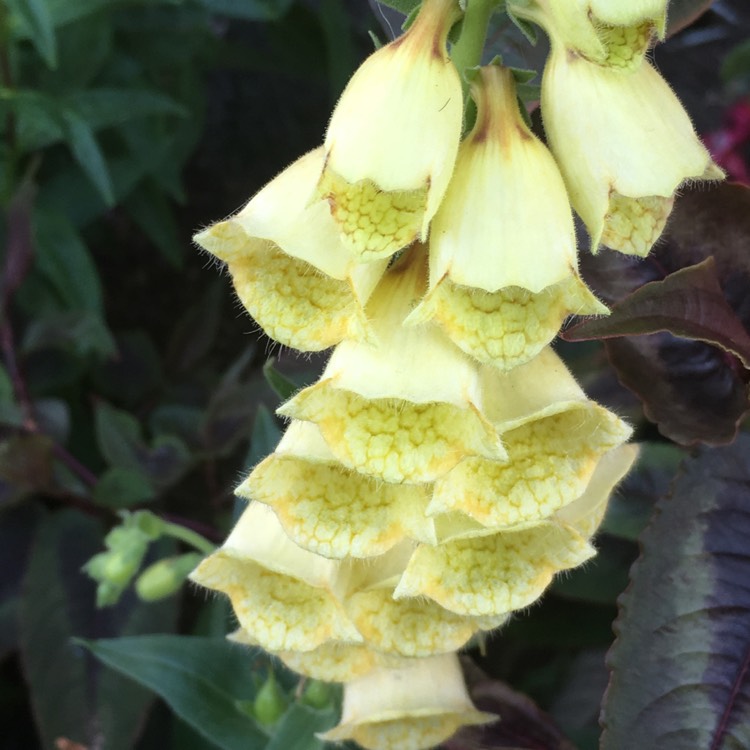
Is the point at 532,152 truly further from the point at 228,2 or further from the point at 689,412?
the point at 228,2

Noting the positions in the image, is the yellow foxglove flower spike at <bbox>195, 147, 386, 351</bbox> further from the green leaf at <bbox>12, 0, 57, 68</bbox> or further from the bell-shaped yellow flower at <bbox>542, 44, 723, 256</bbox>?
the green leaf at <bbox>12, 0, 57, 68</bbox>

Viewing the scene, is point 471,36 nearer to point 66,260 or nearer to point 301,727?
point 301,727

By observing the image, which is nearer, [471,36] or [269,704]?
[471,36]

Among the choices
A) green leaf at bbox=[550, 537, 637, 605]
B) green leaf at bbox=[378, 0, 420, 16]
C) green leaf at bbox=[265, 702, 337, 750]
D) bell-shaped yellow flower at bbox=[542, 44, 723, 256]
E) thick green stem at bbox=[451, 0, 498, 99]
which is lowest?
green leaf at bbox=[550, 537, 637, 605]

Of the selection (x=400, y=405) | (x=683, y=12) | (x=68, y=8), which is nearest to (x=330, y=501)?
(x=400, y=405)

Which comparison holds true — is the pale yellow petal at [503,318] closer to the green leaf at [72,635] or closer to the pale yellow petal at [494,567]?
the pale yellow petal at [494,567]

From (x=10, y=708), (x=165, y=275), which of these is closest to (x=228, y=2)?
(x=165, y=275)

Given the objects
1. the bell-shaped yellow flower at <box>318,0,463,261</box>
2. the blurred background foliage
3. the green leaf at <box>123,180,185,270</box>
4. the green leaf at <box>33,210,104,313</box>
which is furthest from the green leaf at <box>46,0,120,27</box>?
the bell-shaped yellow flower at <box>318,0,463,261</box>
